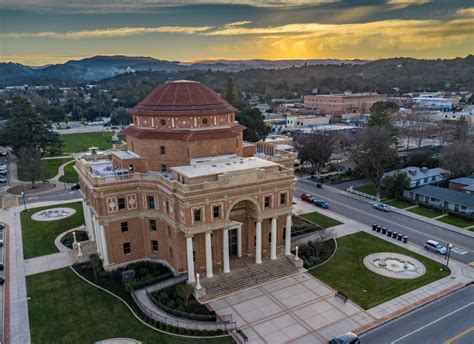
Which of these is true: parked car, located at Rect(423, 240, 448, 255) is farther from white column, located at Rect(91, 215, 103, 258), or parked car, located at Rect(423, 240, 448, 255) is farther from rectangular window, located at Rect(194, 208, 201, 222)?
white column, located at Rect(91, 215, 103, 258)

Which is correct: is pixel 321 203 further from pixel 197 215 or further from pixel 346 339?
pixel 346 339

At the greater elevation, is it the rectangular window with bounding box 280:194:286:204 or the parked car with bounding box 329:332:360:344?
the rectangular window with bounding box 280:194:286:204

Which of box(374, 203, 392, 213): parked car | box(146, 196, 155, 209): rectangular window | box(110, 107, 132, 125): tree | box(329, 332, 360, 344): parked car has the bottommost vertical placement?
box(374, 203, 392, 213): parked car

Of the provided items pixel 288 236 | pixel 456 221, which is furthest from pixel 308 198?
pixel 456 221

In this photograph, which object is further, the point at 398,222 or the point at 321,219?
the point at 321,219

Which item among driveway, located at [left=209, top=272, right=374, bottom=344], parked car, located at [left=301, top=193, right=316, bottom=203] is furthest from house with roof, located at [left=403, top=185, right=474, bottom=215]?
driveway, located at [left=209, top=272, right=374, bottom=344]

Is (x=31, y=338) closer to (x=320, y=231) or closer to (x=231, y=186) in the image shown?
(x=231, y=186)
